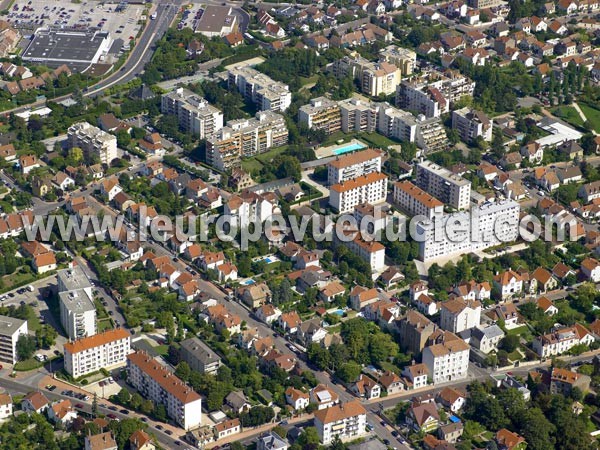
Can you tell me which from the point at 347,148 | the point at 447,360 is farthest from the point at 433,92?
the point at 447,360

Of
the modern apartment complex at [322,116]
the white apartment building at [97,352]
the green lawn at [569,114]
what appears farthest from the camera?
the green lawn at [569,114]

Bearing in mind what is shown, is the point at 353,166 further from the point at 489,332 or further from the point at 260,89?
the point at 489,332

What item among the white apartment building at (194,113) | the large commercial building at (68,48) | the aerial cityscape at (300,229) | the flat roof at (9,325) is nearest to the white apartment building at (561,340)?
the aerial cityscape at (300,229)

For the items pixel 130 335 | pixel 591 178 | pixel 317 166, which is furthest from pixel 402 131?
pixel 130 335

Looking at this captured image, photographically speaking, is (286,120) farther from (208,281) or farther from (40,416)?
(40,416)

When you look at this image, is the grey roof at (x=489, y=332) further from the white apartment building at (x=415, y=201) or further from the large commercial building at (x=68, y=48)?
the large commercial building at (x=68, y=48)

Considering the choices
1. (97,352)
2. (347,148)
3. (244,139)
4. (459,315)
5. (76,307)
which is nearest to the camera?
(97,352)
